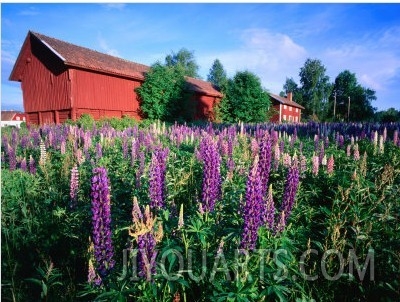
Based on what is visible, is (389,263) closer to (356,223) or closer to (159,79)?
(356,223)

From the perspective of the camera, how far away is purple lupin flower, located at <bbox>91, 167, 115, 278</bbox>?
2586mm

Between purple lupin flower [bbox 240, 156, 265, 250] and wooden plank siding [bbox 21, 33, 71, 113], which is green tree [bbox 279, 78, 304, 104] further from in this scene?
purple lupin flower [bbox 240, 156, 265, 250]

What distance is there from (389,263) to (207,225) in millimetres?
2302

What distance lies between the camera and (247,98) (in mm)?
29656

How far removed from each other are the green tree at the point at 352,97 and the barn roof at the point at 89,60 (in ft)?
188

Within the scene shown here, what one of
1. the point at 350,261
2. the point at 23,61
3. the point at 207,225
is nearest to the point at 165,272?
the point at 207,225

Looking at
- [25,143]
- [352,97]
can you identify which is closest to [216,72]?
[352,97]

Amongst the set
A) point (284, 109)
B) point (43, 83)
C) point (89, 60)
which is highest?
point (89, 60)

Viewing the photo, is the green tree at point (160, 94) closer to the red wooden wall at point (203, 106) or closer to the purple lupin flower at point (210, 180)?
the red wooden wall at point (203, 106)

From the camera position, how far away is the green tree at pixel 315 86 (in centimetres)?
6606

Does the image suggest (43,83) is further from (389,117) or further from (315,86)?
(315,86)

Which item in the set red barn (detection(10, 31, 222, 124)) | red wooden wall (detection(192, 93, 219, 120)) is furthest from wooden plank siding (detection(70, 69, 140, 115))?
red wooden wall (detection(192, 93, 219, 120))

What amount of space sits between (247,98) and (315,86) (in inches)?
Answer: 1780

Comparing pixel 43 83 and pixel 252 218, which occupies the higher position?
pixel 43 83
